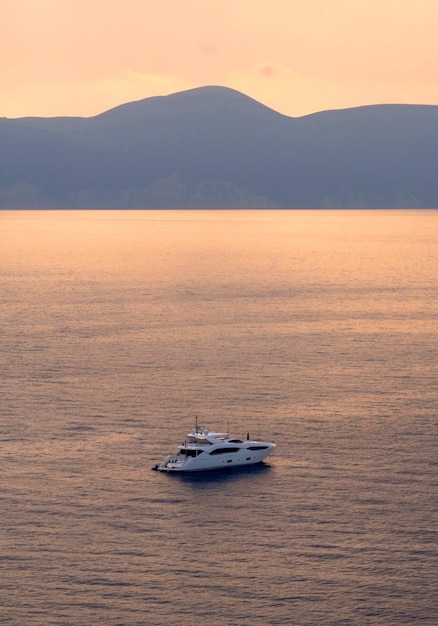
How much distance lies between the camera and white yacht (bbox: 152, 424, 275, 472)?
95.1m

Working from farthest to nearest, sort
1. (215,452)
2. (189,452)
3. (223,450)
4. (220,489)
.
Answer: (223,450) < (215,452) < (189,452) < (220,489)

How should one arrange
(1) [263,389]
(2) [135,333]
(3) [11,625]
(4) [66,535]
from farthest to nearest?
(2) [135,333], (1) [263,389], (4) [66,535], (3) [11,625]

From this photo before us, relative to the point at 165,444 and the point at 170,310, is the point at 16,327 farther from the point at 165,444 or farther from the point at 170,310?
the point at 165,444

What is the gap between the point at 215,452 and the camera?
96.8 metres

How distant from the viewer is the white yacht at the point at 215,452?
9512 centimetres

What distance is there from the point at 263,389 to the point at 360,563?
4836 centimetres

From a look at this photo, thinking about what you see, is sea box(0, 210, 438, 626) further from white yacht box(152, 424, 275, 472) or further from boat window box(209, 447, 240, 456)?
boat window box(209, 447, 240, 456)

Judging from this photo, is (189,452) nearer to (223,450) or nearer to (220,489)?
(223,450)

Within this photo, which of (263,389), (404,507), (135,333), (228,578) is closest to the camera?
(228,578)

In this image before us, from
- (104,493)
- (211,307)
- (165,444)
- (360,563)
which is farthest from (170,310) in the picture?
(360,563)

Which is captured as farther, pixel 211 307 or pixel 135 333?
pixel 211 307

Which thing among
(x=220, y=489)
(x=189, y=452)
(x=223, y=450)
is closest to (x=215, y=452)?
(x=223, y=450)

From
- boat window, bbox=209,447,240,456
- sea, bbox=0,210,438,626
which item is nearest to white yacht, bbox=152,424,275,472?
boat window, bbox=209,447,240,456

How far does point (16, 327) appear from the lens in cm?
17188
